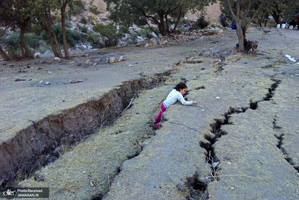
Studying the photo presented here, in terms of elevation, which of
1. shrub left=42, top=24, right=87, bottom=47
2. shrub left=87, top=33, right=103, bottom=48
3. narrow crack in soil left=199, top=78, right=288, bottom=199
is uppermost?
shrub left=42, top=24, right=87, bottom=47

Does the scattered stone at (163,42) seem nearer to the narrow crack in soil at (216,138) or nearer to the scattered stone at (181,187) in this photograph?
the narrow crack in soil at (216,138)

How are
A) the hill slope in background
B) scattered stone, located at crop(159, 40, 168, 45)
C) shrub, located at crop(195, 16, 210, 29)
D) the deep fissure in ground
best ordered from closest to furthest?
the deep fissure in ground
scattered stone, located at crop(159, 40, 168, 45)
shrub, located at crop(195, 16, 210, 29)
the hill slope in background

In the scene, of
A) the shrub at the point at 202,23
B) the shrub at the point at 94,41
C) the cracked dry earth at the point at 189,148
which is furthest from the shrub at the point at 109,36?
the cracked dry earth at the point at 189,148

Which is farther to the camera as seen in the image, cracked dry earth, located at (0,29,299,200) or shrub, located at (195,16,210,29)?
shrub, located at (195,16,210,29)

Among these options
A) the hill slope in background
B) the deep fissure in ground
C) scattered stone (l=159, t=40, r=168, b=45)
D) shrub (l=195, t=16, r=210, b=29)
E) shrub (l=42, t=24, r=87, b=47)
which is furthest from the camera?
the hill slope in background

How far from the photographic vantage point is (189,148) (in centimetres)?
273

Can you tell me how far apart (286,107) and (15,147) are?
3753 millimetres

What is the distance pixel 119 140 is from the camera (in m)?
3.26

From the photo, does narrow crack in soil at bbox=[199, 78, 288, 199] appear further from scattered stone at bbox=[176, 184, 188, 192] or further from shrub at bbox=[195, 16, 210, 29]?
shrub at bbox=[195, 16, 210, 29]

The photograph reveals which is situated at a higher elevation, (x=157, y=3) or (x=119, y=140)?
(x=157, y=3)

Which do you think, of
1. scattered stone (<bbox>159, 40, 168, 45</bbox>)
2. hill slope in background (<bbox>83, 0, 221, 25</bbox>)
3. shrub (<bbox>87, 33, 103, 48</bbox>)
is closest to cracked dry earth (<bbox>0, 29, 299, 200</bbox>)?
scattered stone (<bbox>159, 40, 168, 45</bbox>)

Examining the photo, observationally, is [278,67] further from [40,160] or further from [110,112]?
[40,160]

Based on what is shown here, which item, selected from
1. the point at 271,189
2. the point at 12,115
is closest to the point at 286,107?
the point at 271,189

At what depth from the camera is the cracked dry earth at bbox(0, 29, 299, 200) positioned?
217 cm
